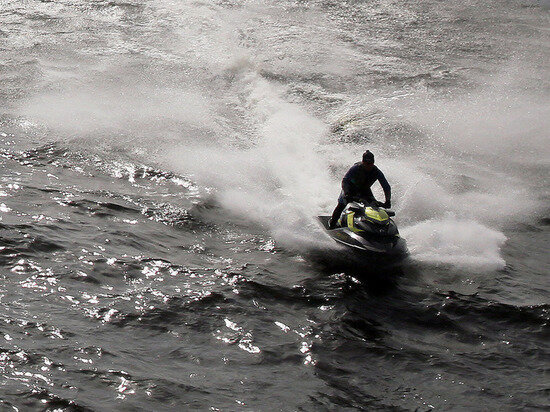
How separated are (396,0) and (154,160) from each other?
2060 cm

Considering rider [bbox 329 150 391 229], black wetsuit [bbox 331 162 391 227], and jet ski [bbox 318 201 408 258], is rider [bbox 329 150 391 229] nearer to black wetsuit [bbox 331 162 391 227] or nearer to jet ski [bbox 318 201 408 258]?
black wetsuit [bbox 331 162 391 227]

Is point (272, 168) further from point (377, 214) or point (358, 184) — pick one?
point (377, 214)

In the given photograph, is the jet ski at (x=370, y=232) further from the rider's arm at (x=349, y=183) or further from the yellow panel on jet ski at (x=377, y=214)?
the rider's arm at (x=349, y=183)

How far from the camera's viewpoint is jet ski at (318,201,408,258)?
43.2 feet

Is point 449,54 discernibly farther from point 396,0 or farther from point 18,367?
point 18,367

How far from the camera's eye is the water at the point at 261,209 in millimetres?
10312

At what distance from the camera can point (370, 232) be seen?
529 inches

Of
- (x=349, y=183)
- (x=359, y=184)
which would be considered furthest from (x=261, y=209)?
(x=359, y=184)

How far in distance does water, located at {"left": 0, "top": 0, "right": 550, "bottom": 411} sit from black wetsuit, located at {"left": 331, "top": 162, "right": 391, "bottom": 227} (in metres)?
1.06

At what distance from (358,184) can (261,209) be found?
113 inches

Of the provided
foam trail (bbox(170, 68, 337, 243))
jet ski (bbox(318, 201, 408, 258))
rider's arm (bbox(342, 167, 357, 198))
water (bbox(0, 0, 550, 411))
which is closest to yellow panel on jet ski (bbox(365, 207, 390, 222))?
jet ski (bbox(318, 201, 408, 258))

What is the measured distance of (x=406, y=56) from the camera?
29.2m

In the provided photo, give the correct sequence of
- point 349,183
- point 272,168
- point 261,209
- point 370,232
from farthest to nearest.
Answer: point 272,168, point 261,209, point 349,183, point 370,232

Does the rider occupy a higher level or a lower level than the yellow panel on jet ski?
higher
